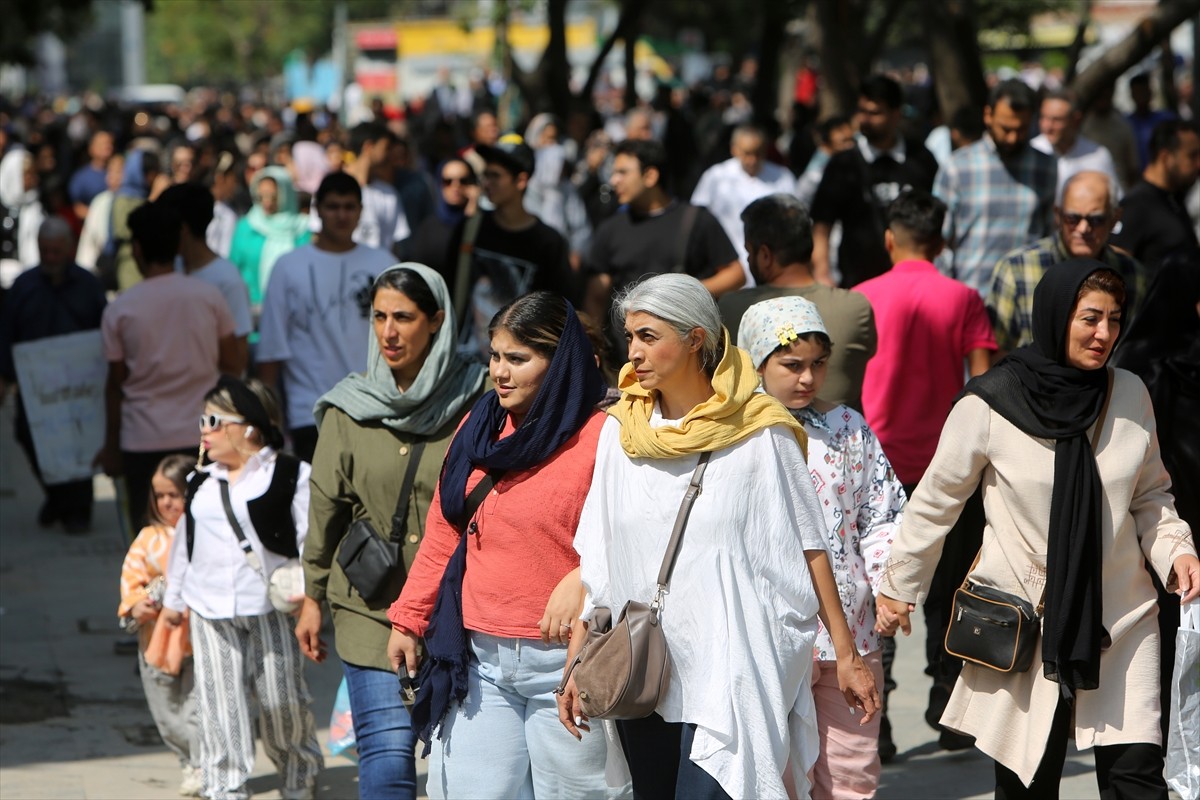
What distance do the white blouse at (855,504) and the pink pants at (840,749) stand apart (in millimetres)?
144

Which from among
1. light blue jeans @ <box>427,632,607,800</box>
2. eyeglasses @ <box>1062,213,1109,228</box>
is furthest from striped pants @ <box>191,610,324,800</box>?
eyeglasses @ <box>1062,213,1109,228</box>

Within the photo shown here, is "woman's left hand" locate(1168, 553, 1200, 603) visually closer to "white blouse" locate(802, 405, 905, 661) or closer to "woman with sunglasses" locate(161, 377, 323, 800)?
"white blouse" locate(802, 405, 905, 661)

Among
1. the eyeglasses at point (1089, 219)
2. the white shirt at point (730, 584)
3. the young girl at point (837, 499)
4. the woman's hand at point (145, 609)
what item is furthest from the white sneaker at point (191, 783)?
the eyeglasses at point (1089, 219)

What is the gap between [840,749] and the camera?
477 cm

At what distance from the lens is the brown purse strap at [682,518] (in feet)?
12.8

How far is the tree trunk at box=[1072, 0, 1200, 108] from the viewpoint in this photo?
11.7 m

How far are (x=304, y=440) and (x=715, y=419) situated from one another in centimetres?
381

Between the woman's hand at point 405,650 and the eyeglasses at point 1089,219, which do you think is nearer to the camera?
the woman's hand at point 405,650

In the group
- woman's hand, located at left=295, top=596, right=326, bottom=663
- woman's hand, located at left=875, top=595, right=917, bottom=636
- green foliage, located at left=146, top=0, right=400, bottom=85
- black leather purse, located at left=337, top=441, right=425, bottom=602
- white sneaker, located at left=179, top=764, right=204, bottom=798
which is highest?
green foliage, located at left=146, top=0, right=400, bottom=85

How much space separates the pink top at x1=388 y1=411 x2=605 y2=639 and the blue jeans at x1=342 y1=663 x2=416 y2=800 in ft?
2.04

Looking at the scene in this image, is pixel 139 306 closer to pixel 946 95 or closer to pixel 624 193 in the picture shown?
pixel 624 193

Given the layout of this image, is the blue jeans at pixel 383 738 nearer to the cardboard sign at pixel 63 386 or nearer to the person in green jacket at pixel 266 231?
the cardboard sign at pixel 63 386

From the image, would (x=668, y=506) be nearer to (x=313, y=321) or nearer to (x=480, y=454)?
(x=480, y=454)

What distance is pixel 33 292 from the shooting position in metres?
9.63
